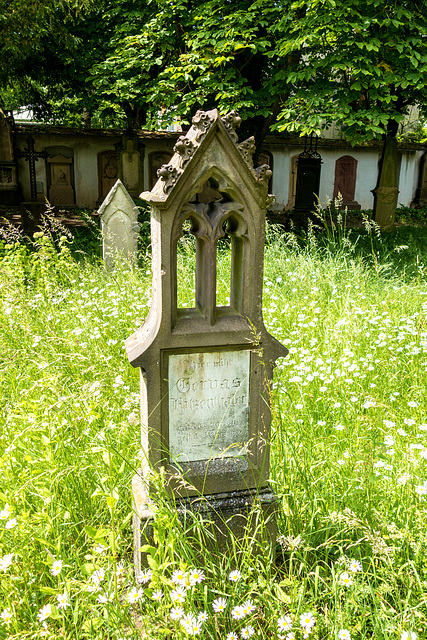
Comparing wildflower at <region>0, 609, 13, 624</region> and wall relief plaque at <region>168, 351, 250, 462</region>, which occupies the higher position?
wall relief plaque at <region>168, 351, 250, 462</region>

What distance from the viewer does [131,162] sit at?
547 inches

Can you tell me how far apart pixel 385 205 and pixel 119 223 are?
6685 mm

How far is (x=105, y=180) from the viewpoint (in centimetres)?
1692

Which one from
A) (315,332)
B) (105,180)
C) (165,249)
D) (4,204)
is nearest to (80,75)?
(4,204)

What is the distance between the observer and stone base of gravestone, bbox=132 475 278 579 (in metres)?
2.26

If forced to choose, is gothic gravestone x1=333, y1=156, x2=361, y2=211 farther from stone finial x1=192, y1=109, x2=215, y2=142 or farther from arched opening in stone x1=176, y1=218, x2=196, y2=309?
stone finial x1=192, y1=109, x2=215, y2=142

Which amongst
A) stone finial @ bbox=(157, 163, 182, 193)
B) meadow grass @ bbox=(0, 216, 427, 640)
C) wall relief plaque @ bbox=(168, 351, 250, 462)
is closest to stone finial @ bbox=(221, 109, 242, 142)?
stone finial @ bbox=(157, 163, 182, 193)

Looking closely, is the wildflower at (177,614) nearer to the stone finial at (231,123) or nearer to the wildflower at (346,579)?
the wildflower at (346,579)

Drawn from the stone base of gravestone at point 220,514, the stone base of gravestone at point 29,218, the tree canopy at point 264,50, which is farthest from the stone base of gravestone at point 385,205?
the stone base of gravestone at point 220,514

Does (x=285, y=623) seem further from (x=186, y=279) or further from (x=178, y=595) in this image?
(x=186, y=279)

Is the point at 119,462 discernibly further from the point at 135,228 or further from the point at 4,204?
the point at 4,204

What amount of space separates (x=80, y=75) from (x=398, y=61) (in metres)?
7.74

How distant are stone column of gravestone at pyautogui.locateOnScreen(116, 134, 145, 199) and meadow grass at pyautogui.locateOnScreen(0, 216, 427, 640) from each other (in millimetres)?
9638

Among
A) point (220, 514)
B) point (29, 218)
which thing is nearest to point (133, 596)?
point (220, 514)
